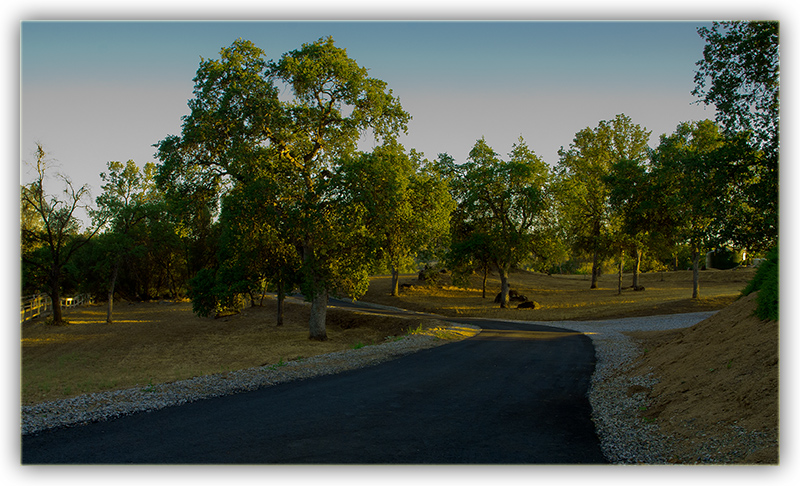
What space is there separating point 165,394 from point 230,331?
23717 millimetres

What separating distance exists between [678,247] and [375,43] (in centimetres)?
4035


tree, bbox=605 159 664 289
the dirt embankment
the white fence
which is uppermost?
tree, bbox=605 159 664 289

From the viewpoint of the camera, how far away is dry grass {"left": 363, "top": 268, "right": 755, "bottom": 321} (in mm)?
33281

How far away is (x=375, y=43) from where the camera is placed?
841 cm

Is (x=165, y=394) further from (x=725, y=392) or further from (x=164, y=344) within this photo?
(x=164, y=344)

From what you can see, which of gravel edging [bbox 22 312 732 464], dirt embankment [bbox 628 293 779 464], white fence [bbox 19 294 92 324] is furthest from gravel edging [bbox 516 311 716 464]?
white fence [bbox 19 294 92 324]

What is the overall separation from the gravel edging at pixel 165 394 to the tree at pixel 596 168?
35.7 m

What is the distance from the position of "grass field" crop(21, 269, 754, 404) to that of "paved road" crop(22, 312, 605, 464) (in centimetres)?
533

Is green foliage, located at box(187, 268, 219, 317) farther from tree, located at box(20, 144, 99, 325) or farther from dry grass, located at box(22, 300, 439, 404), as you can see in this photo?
tree, located at box(20, 144, 99, 325)

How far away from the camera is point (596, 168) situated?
47.7m

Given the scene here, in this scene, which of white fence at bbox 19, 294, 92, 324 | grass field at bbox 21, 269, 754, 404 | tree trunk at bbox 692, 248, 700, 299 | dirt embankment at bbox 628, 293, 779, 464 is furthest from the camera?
white fence at bbox 19, 294, 92, 324

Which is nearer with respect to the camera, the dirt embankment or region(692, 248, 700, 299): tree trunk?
the dirt embankment
